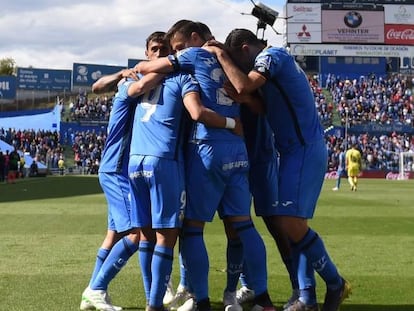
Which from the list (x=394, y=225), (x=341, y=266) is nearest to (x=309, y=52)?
(x=394, y=225)

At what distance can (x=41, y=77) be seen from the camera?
65.2 meters

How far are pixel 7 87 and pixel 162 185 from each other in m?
63.0

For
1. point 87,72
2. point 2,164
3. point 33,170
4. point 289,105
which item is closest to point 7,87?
point 87,72

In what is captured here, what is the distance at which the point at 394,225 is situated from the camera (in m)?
13.8

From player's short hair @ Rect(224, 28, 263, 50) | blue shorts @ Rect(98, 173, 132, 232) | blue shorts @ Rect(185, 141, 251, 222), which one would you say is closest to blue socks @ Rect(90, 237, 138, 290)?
blue shorts @ Rect(98, 173, 132, 232)

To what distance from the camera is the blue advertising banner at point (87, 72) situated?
64.5 meters

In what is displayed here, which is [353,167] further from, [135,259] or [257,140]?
[257,140]

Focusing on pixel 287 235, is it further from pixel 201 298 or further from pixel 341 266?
pixel 341 266

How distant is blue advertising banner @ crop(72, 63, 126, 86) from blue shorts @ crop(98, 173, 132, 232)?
5898cm

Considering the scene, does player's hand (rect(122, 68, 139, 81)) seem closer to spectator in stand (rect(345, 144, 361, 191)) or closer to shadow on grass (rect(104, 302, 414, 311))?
shadow on grass (rect(104, 302, 414, 311))

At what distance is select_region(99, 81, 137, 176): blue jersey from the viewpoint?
6.00 m

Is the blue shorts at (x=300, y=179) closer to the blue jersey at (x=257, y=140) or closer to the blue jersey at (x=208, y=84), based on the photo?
the blue jersey at (x=257, y=140)

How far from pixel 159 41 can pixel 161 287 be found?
80.4 inches

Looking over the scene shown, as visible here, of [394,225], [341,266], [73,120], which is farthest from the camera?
[73,120]
